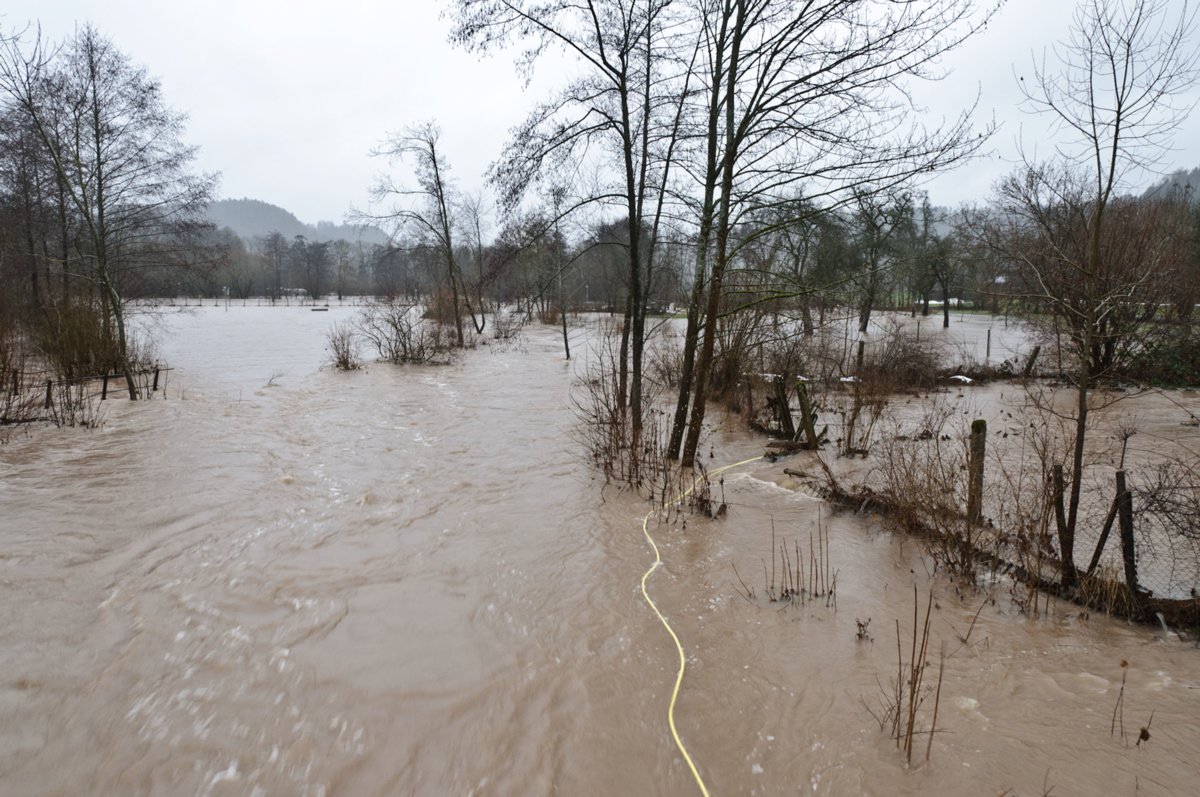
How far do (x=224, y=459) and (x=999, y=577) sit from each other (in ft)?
36.8

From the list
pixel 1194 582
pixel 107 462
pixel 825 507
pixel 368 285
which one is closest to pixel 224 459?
pixel 107 462

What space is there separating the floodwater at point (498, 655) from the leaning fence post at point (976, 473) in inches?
31.2

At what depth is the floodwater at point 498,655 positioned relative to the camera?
3.41 meters

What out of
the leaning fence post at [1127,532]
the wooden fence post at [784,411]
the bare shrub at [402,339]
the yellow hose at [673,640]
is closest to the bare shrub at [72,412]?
the yellow hose at [673,640]

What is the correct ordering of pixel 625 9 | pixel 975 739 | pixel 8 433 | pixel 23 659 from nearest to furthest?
pixel 975 739
pixel 23 659
pixel 625 9
pixel 8 433

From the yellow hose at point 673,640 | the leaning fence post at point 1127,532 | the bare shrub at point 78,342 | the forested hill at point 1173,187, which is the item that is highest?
the forested hill at point 1173,187

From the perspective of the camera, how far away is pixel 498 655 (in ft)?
15.0

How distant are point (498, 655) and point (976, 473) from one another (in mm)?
5191

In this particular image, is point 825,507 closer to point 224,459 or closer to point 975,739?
point 975,739

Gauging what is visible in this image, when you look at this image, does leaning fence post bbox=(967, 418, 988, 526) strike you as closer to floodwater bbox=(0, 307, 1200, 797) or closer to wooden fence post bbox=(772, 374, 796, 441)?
floodwater bbox=(0, 307, 1200, 797)

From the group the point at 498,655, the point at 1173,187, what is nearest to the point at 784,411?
the point at 498,655

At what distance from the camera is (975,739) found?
140 inches

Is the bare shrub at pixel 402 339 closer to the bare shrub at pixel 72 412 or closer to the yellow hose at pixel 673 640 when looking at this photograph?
the bare shrub at pixel 72 412

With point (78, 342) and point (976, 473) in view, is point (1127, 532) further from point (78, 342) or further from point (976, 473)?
point (78, 342)
